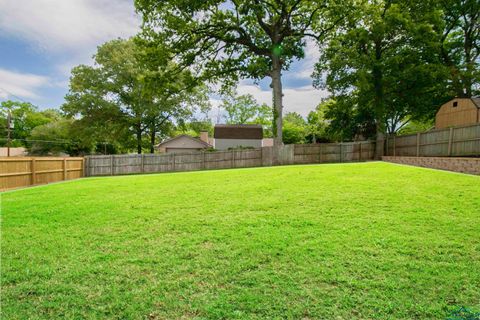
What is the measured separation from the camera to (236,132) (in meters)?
32.4

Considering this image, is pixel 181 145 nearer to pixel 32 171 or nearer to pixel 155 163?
pixel 155 163

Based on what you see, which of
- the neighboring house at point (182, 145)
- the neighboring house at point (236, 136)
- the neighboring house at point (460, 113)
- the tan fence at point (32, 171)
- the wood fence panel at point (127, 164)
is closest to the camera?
the tan fence at point (32, 171)

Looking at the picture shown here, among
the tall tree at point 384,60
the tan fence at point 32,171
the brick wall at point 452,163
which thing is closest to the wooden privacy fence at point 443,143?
the brick wall at point 452,163

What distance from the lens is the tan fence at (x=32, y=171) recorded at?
10695 millimetres

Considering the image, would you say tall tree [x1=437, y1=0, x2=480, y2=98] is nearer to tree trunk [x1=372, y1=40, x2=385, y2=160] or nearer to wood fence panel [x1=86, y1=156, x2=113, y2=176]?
tree trunk [x1=372, y1=40, x2=385, y2=160]

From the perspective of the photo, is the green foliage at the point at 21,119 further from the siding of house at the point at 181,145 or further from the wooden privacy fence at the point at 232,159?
the wooden privacy fence at the point at 232,159

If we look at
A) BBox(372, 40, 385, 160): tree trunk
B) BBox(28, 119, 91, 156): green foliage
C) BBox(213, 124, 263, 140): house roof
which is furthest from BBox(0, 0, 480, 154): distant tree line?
BBox(28, 119, 91, 156): green foliage

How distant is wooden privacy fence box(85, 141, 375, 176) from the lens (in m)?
18.7

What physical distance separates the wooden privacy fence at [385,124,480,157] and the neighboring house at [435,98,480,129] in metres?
3.16

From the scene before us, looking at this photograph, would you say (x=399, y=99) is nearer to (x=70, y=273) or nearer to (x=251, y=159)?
(x=251, y=159)

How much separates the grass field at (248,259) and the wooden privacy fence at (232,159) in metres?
13.2

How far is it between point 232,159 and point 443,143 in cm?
1288

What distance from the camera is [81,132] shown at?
28078 millimetres

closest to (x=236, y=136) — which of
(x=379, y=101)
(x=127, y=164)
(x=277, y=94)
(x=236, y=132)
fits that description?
(x=236, y=132)
